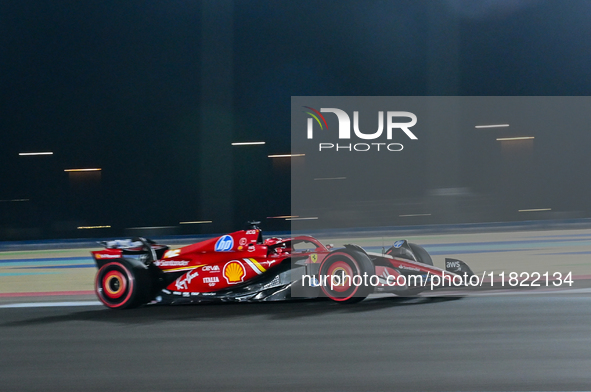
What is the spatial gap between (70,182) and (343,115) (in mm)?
10853

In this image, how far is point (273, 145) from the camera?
2412 cm

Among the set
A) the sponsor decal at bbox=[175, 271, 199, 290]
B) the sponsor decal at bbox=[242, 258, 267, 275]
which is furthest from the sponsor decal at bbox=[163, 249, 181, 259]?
the sponsor decal at bbox=[242, 258, 267, 275]

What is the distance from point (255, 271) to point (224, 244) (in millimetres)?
502

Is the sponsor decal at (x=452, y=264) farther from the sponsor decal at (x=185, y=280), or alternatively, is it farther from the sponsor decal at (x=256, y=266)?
the sponsor decal at (x=185, y=280)

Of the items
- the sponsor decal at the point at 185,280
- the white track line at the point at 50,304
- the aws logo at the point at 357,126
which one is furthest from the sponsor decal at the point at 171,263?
the aws logo at the point at 357,126

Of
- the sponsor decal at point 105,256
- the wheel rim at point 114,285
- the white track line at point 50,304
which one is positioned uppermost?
the sponsor decal at point 105,256

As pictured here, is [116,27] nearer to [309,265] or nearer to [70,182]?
[70,182]

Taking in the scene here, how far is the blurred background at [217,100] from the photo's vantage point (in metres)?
22.0

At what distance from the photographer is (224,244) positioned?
6.65 meters

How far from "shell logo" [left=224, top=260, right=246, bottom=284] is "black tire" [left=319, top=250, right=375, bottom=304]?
2.70 feet

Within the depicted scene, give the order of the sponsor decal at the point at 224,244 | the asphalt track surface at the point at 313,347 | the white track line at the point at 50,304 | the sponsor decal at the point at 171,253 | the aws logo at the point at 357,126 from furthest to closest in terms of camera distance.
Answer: the aws logo at the point at 357,126 < the white track line at the point at 50,304 < the sponsor decal at the point at 171,253 < the sponsor decal at the point at 224,244 < the asphalt track surface at the point at 313,347

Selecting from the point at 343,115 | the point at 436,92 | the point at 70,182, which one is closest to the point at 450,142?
the point at 436,92

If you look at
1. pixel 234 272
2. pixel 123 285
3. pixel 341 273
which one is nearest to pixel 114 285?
pixel 123 285

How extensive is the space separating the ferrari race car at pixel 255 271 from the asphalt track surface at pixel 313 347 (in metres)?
0.17
